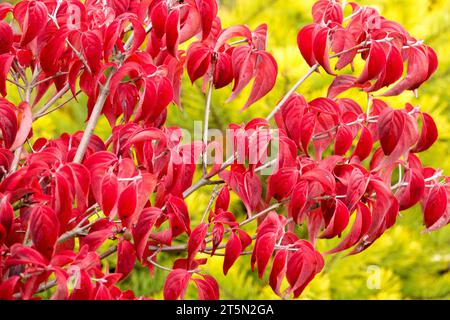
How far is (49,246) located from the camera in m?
0.96

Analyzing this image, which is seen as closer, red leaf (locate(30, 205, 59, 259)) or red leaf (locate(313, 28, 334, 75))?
red leaf (locate(30, 205, 59, 259))

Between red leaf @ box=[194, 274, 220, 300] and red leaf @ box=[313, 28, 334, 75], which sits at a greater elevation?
red leaf @ box=[313, 28, 334, 75]

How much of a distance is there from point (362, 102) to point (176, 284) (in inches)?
58.4

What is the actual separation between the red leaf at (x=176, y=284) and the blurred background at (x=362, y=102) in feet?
→ 3.49

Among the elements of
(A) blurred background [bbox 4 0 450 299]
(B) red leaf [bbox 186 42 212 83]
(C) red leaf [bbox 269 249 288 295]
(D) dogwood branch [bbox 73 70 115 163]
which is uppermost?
(A) blurred background [bbox 4 0 450 299]

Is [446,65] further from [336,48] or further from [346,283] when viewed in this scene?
[336,48]

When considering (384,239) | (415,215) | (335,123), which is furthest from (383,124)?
(415,215)

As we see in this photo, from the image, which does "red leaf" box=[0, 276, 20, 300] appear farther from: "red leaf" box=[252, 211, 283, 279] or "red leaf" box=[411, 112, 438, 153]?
"red leaf" box=[411, 112, 438, 153]

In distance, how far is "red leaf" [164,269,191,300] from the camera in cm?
111

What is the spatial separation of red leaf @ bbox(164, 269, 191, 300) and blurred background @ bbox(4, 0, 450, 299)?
1065 millimetres

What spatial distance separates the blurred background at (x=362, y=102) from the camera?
2.36 m

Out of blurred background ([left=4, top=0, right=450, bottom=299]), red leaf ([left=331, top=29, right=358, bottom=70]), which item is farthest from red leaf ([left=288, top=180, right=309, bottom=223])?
blurred background ([left=4, top=0, right=450, bottom=299])

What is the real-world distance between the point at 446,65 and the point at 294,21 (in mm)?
611

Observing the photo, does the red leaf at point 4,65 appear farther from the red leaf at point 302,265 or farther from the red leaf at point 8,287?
the red leaf at point 302,265
